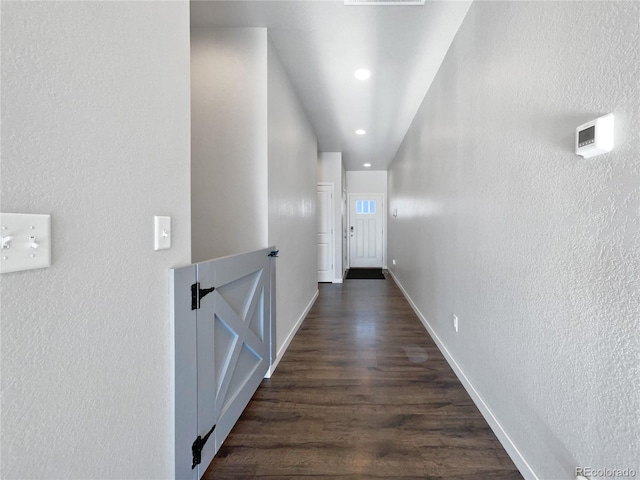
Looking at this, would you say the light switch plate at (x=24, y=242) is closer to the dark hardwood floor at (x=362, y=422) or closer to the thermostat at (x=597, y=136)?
the dark hardwood floor at (x=362, y=422)

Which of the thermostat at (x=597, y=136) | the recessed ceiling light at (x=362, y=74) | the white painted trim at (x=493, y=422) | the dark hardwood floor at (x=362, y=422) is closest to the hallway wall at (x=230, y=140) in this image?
the recessed ceiling light at (x=362, y=74)

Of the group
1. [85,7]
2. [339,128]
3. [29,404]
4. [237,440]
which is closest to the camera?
[29,404]

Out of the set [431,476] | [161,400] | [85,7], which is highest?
[85,7]

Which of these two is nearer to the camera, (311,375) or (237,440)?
(237,440)

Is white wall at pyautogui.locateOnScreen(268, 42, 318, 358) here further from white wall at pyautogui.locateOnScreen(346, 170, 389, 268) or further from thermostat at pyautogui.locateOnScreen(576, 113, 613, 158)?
white wall at pyautogui.locateOnScreen(346, 170, 389, 268)

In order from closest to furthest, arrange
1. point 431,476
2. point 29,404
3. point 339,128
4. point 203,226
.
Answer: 1. point 29,404
2. point 431,476
3. point 203,226
4. point 339,128

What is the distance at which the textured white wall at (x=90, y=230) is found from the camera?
63 cm

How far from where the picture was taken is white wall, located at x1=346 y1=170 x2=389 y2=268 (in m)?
8.15


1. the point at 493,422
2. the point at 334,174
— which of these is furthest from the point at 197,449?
the point at 334,174

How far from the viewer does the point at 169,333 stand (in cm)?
115

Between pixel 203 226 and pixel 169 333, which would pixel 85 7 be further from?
pixel 203 226

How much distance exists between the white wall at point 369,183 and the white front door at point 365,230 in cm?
12

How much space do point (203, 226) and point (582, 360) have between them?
7.33 ft

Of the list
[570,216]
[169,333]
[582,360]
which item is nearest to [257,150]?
[169,333]
